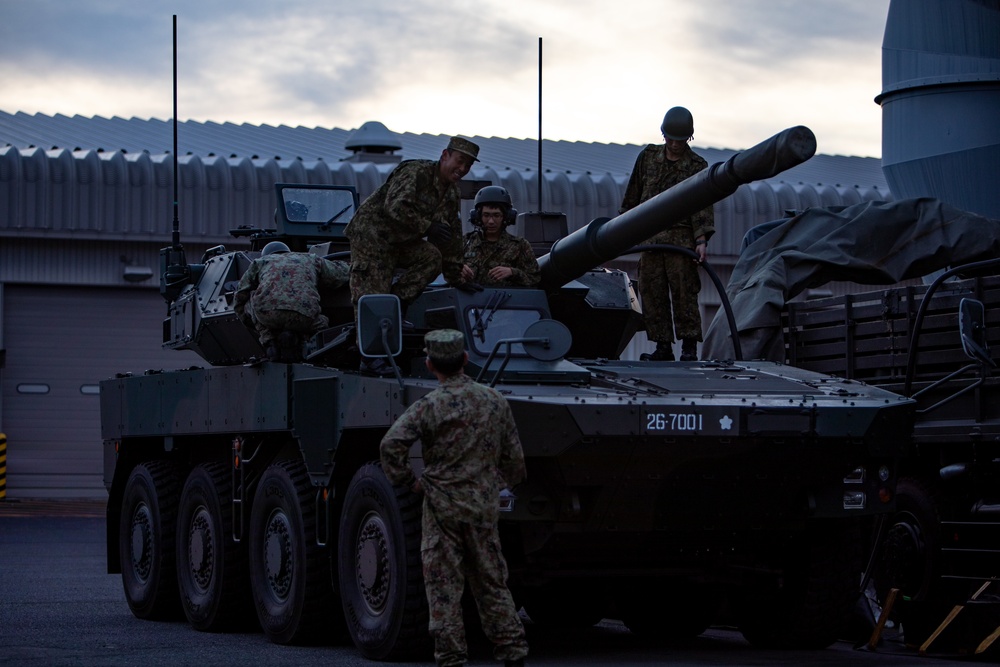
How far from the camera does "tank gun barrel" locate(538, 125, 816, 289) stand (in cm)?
870

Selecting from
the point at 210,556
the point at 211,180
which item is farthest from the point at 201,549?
the point at 211,180

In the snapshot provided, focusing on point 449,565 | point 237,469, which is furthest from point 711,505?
point 237,469

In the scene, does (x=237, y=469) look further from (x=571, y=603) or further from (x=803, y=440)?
(x=803, y=440)

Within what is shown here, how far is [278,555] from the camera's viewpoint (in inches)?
427

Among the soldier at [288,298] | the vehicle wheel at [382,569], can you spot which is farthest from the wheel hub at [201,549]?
the vehicle wheel at [382,569]

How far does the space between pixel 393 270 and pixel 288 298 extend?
680mm

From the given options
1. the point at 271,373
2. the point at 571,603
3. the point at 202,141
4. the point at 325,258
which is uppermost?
the point at 202,141

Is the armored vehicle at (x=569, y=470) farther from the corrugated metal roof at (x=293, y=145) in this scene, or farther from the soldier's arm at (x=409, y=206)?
the corrugated metal roof at (x=293, y=145)

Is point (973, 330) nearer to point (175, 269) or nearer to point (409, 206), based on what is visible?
point (409, 206)

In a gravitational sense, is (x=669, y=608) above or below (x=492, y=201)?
A: below

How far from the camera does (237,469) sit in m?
11.6

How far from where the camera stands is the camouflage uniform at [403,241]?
408 inches

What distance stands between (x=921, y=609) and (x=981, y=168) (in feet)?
16.2

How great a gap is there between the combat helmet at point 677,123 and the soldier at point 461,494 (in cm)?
402
